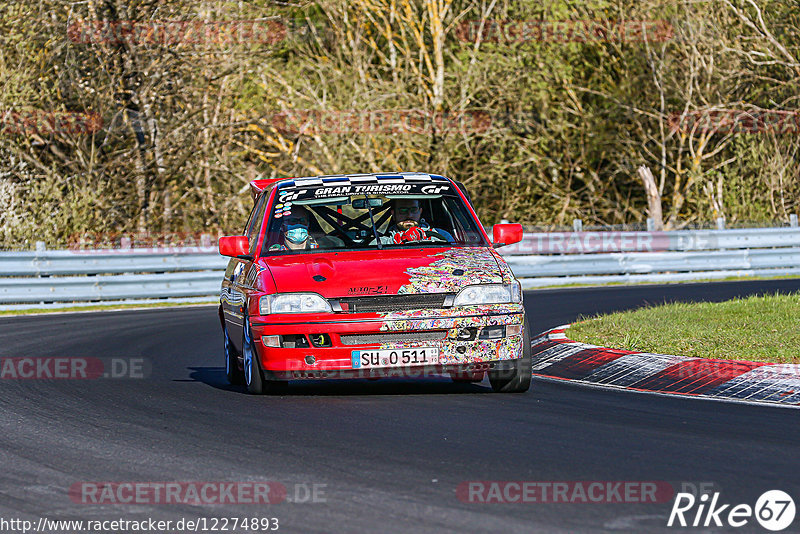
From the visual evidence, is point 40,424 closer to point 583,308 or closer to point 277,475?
point 277,475

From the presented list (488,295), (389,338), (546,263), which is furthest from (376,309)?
(546,263)

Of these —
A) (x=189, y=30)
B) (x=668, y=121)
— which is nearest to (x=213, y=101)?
(x=189, y=30)

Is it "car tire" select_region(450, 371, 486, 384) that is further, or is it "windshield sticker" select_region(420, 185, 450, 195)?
"windshield sticker" select_region(420, 185, 450, 195)

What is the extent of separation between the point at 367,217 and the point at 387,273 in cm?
132

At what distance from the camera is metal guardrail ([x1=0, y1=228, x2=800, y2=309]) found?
2228cm

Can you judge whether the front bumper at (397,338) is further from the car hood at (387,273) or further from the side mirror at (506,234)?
the side mirror at (506,234)

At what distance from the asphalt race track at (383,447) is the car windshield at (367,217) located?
3.85ft

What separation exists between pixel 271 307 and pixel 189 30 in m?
18.7

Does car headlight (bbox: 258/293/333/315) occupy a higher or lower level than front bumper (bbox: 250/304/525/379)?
higher

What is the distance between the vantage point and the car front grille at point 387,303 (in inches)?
372

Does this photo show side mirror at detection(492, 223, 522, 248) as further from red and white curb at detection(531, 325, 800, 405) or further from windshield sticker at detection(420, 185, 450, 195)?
red and white curb at detection(531, 325, 800, 405)

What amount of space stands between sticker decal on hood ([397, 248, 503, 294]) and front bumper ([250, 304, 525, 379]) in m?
0.17
